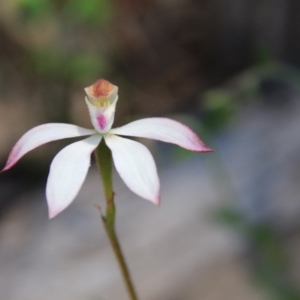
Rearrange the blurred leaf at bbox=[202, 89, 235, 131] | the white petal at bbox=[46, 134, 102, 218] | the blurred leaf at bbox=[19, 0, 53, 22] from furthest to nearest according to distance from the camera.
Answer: the blurred leaf at bbox=[19, 0, 53, 22]
the blurred leaf at bbox=[202, 89, 235, 131]
the white petal at bbox=[46, 134, 102, 218]

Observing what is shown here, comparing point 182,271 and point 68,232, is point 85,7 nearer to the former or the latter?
point 68,232

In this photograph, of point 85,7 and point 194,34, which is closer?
point 85,7

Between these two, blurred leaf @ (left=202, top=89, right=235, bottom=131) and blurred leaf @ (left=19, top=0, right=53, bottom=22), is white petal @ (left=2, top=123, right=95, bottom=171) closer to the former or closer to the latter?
blurred leaf @ (left=202, top=89, right=235, bottom=131)

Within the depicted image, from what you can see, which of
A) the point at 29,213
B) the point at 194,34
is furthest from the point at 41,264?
the point at 194,34

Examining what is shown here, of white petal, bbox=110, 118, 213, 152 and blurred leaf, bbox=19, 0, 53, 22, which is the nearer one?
white petal, bbox=110, 118, 213, 152

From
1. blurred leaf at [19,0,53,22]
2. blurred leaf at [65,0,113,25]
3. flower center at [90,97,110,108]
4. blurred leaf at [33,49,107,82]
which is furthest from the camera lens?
blurred leaf at [33,49,107,82]

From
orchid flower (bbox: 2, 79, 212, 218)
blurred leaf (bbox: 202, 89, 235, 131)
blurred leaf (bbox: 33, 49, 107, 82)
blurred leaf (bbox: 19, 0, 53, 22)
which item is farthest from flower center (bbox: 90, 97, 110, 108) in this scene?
blurred leaf (bbox: 33, 49, 107, 82)
